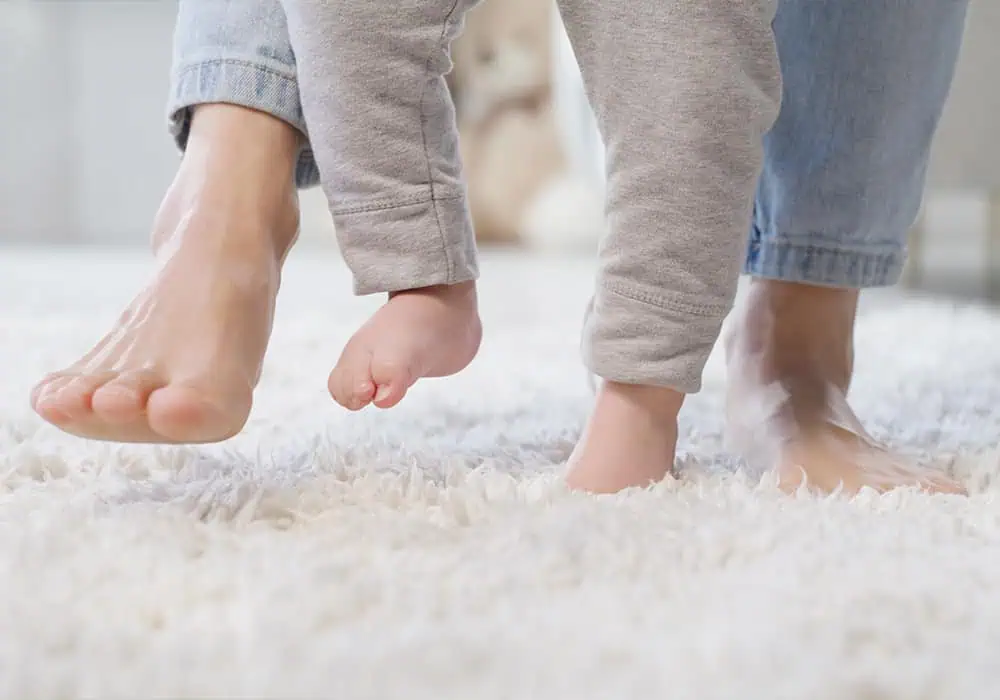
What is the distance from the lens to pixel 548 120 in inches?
139

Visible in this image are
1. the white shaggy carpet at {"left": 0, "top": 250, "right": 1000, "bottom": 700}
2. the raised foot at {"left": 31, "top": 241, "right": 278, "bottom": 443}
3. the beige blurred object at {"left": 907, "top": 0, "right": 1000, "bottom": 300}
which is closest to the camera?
the white shaggy carpet at {"left": 0, "top": 250, "right": 1000, "bottom": 700}

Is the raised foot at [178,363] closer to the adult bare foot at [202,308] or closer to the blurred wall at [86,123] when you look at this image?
the adult bare foot at [202,308]

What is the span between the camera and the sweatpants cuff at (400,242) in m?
0.64

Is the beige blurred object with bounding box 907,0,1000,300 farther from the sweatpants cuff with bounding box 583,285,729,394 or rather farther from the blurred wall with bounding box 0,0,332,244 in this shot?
the blurred wall with bounding box 0,0,332,244

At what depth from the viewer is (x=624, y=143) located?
1.99 feet

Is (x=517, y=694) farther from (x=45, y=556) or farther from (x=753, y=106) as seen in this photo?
(x=753, y=106)

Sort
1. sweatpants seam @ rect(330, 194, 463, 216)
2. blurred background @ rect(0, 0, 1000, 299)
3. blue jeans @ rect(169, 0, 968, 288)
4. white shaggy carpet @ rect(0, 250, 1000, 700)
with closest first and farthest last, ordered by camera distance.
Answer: white shaggy carpet @ rect(0, 250, 1000, 700) → sweatpants seam @ rect(330, 194, 463, 216) → blue jeans @ rect(169, 0, 968, 288) → blurred background @ rect(0, 0, 1000, 299)

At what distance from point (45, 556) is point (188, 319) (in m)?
0.16

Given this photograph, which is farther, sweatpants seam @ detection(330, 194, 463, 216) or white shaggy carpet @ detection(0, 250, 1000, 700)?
sweatpants seam @ detection(330, 194, 463, 216)

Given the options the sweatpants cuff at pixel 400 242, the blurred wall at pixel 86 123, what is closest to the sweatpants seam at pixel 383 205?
the sweatpants cuff at pixel 400 242

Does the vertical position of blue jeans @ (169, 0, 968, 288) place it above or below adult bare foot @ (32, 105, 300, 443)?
above

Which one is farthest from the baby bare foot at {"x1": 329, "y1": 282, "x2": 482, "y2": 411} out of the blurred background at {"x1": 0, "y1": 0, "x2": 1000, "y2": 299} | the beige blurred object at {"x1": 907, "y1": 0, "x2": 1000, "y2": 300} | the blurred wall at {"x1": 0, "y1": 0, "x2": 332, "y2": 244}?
the blurred wall at {"x1": 0, "y1": 0, "x2": 332, "y2": 244}

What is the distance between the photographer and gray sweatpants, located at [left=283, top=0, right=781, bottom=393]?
0.59 metres

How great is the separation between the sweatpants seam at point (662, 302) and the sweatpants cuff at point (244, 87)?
0.23 m
